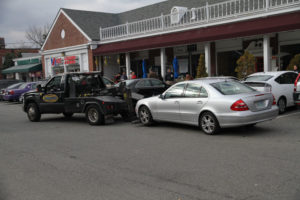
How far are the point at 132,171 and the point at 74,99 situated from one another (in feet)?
21.3

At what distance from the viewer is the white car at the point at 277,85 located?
11320 mm

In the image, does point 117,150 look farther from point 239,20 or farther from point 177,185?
point 239,20

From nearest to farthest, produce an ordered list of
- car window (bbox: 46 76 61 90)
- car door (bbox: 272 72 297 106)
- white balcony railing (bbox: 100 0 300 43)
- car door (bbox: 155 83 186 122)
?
1. car door (bbox: 155 83 186 122)
2. car door (bbox: 272 72 297 106)
3. car window (bbox: 46 76 61 90)
4. white balcony railing (bbox: 100 0 300 43)

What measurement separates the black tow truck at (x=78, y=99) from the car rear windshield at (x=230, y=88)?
3.79 m

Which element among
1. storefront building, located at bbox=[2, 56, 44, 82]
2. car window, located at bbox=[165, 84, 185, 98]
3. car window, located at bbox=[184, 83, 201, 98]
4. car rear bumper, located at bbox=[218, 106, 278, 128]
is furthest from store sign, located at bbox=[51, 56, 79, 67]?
car rear bumper, located at bbox=[218, 106, 278, 128]

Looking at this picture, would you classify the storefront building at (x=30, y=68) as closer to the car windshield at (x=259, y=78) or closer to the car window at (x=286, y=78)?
the car windshield at (x=259, y=78)

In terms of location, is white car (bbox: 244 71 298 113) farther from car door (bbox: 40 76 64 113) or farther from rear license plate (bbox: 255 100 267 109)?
car door (bbox: 40 76 64 113)

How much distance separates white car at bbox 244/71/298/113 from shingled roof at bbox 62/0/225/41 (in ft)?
43.4

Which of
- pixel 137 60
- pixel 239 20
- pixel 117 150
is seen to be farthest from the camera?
pixel 137 60

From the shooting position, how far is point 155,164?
607 centimetres

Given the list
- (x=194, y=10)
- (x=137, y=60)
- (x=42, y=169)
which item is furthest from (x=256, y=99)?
(x=137, y=60)

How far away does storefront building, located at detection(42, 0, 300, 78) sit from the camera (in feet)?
52.1

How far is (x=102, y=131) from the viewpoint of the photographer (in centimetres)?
1004

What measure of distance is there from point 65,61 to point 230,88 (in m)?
23.6
